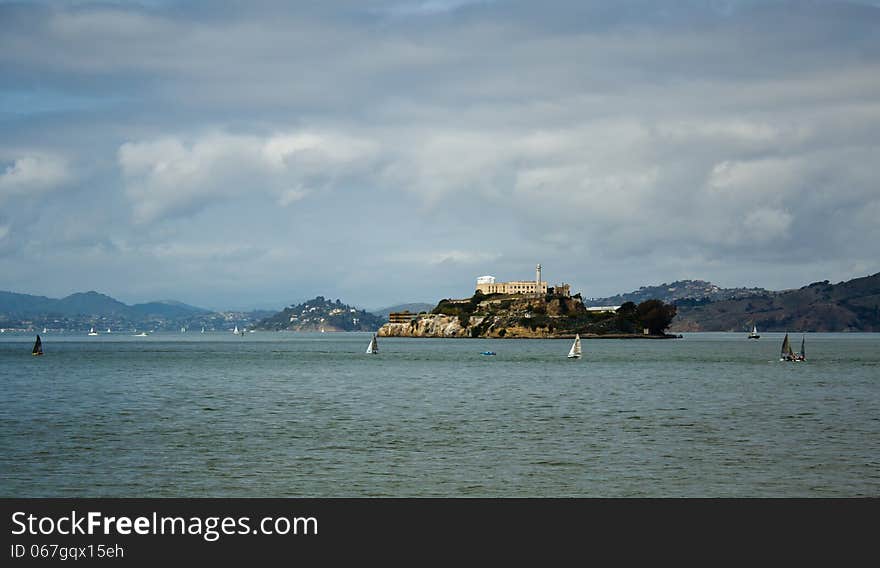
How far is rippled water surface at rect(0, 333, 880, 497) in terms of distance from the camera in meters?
37.9

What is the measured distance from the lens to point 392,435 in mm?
53688

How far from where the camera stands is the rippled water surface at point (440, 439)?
37.9m

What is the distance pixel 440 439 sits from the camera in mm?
52031
